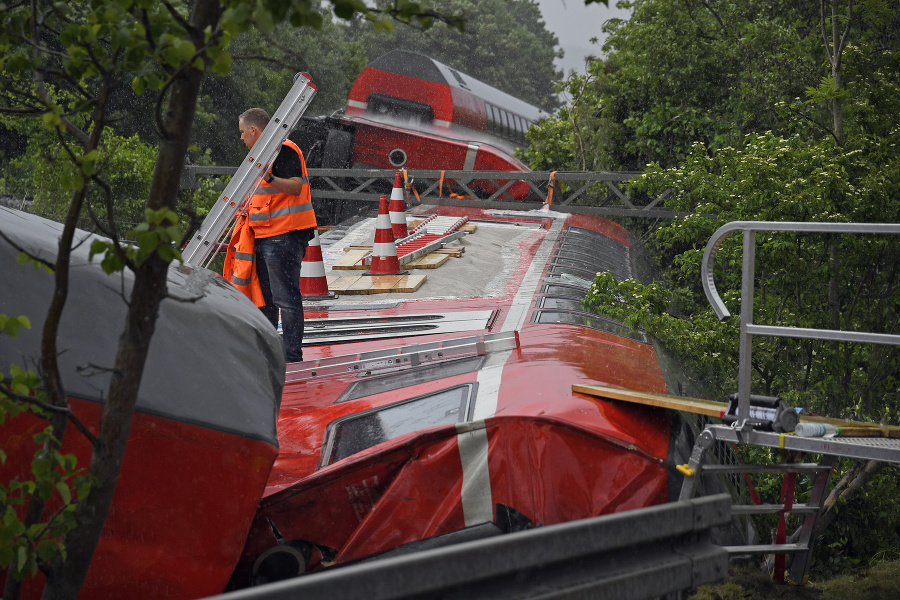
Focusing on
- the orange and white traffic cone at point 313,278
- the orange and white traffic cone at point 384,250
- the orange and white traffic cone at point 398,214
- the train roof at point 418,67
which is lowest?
the orange and white traffic cone at point 313,278

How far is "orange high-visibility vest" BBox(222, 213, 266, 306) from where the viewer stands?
19.3 ft

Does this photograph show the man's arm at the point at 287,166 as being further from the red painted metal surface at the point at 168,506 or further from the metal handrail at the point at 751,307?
the metal handrail at the point at 751,307

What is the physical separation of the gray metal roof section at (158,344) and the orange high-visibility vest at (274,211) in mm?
2134

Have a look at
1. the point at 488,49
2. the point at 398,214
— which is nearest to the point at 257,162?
the point at 398,214

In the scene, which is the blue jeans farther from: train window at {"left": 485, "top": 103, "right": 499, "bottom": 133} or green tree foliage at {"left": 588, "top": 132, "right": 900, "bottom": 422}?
train window at {"left": 485, "top": 103, "right": 499, "bottom": 133}

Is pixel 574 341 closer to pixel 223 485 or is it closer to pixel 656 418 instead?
pixel 656 418

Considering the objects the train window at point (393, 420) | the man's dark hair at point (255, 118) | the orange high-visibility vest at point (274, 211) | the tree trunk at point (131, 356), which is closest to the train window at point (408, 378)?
the train window at point (393, 420)

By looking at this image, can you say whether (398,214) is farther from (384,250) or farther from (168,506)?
(168,506)

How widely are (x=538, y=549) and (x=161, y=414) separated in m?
1.41

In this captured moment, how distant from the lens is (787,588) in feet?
13.3

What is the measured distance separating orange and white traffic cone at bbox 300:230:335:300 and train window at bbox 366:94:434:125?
10.7 m

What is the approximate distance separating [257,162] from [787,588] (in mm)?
4153

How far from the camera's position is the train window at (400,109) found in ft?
57.9

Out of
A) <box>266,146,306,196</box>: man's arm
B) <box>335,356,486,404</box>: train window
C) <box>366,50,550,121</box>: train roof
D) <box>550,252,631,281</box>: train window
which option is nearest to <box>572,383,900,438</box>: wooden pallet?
<box>335,356,486,404</box>: train window
